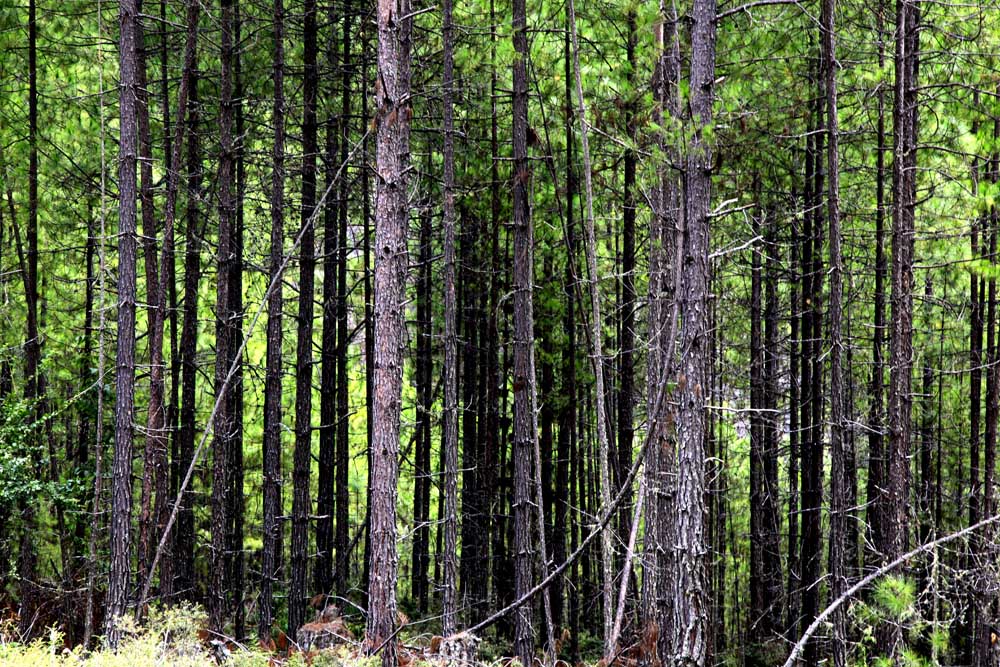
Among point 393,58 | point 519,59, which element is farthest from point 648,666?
point 519,59

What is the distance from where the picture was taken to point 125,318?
32.6 feet

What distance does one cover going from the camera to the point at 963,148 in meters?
12.1

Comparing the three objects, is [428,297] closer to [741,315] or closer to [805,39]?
[741,315]

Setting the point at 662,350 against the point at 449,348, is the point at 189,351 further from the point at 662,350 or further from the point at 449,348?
the point at 662,350

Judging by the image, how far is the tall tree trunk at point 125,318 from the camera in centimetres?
978

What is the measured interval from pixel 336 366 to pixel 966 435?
590 inches

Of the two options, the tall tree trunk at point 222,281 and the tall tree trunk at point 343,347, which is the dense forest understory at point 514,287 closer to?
the tall tree trunk at point 222,281

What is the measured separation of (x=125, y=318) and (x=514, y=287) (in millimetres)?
4495

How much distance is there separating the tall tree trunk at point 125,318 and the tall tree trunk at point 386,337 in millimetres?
4492

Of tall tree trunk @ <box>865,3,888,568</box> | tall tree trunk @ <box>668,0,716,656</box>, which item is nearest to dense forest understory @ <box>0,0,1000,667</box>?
tall tree trunk @ <box>668,0,716,656</box>

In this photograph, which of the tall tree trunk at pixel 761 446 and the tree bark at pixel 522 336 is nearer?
the tree bark at pixel 522 336

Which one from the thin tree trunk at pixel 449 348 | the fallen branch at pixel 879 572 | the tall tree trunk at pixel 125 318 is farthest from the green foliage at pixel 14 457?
the fallen branch at pixel 879 572

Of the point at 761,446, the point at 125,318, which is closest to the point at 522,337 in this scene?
the point at 125,318

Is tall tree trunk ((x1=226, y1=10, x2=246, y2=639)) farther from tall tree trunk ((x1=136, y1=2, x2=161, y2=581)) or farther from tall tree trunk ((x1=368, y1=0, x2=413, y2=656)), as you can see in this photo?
tall tree trunk ((x1=368, y1=0, x2=413, y2=656))
